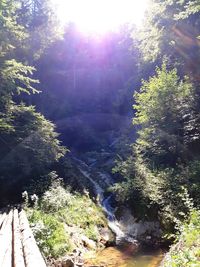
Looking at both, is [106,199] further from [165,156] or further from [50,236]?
[50,236]

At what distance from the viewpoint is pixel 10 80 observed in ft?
59.4

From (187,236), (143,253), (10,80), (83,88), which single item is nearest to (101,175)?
(10,80)

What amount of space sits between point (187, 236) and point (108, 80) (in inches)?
1810

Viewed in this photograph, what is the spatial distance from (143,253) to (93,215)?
528 centimetres

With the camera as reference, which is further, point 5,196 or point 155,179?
point 5,196

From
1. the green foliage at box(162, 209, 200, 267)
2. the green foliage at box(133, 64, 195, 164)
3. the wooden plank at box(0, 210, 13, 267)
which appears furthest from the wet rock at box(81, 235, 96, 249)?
the green foliage at box(133, 64, 195, 164)

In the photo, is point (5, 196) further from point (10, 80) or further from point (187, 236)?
point (187, 236)

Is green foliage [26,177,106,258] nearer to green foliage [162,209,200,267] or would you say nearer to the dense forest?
the dense forest

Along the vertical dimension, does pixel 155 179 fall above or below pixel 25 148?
below

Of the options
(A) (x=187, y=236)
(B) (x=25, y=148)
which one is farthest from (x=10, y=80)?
(A) (x=187, y=236)

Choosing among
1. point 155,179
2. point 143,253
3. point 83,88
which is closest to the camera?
point 143,253

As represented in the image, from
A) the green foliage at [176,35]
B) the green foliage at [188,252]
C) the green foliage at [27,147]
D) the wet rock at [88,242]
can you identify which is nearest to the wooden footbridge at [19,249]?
the green foliage at [188,252]

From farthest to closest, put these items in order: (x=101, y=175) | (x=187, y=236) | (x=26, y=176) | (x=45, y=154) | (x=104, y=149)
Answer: (x=104, y=149) → (x=101, y=175) → (x=45, y=154) → (x=26, y=176) → (x=187, y=236)

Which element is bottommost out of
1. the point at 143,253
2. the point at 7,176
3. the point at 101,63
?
the point at 143,253
